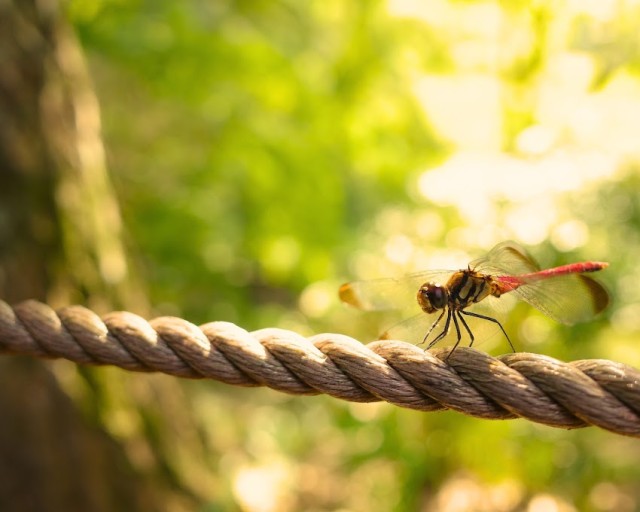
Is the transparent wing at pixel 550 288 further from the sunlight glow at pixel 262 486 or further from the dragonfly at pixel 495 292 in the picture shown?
the sunlight glow at pixel 262 486

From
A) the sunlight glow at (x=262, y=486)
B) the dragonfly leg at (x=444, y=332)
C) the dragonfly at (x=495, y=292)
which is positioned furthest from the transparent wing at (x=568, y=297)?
the sunlight glow at (x=262, y=486)

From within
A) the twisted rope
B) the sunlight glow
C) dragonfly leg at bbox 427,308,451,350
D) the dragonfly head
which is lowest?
the sunlight glow

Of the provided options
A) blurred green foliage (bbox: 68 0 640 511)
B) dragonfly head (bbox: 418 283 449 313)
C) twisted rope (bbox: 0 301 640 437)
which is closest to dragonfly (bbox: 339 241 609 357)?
dragonfly head (bbox: 418 283 449 313)

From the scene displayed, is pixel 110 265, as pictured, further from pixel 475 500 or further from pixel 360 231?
pixel 475 500

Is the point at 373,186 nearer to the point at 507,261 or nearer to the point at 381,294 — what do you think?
the point at 381,294

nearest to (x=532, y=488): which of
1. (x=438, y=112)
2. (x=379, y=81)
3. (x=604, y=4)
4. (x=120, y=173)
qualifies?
(x=438, y=112)

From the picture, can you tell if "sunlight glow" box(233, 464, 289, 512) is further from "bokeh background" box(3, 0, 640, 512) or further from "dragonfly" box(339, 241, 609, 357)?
"dragonfly" box(339, 241, 609, 357)

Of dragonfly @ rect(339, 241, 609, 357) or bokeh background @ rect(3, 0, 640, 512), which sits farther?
bokeh background @ rect(3, 0, 640, 512)
